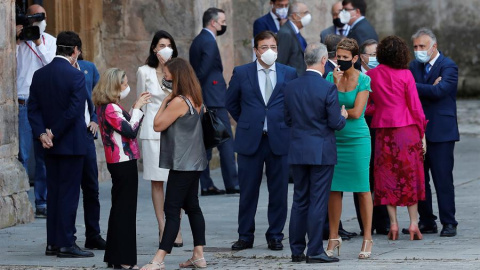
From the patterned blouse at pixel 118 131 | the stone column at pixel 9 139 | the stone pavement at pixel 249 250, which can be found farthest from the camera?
→ the stone column at pixel 9 139

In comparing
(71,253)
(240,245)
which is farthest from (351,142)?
(71,253)

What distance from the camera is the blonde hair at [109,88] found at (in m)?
9.23

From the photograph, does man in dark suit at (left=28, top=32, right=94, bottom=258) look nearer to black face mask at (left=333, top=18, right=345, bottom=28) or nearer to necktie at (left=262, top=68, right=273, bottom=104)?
necktie at (left=262, top=68, right=273, bottom=104)

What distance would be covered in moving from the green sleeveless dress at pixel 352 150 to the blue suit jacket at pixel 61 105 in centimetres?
192

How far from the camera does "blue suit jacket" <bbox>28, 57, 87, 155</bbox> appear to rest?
31.9 feet

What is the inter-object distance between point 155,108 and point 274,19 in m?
4.78

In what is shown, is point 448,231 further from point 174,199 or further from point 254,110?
point 174,199

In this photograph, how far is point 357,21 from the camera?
1392cm

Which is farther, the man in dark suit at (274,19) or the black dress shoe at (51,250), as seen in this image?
the man in dark suit at (274,19)

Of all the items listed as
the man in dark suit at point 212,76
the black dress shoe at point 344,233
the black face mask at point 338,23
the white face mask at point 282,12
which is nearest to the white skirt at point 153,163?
the black dress shoe at point 344,233

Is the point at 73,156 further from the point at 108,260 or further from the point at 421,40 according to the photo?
the point at 421,40

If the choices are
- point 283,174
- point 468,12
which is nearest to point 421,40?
point 283,174

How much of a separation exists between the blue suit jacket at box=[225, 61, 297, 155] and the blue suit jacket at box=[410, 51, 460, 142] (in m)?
1.16

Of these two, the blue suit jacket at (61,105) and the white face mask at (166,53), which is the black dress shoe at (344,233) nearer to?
the white face mask at (166,53)
